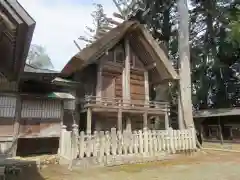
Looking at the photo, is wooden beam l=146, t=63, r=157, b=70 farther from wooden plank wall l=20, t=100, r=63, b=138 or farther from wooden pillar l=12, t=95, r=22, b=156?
wooden pillar l=12, t=95, r=22, b=156

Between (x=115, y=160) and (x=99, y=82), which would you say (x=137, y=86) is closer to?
(x=99, y=82)

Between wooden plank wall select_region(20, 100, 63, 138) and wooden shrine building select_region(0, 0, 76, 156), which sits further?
wooden plank wall select_region(20, 100, 63, 138)

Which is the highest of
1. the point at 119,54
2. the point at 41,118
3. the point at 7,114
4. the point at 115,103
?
the point at 119,54

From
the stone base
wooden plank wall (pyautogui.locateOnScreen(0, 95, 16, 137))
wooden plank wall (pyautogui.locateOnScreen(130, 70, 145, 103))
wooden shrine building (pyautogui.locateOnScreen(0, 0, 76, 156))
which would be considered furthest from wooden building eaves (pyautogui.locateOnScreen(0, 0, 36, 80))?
wooden plank wall (pyautogui.locateOnScreen(130, 70, 145, 103))

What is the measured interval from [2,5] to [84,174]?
5.78m

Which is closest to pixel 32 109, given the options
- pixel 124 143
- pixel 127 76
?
pixel 124 143

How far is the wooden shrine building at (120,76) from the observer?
14.1 meters

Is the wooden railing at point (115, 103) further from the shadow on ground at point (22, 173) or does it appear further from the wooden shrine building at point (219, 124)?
the wooden shrine building at point (219, 124)

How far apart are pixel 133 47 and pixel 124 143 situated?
908 centimetres

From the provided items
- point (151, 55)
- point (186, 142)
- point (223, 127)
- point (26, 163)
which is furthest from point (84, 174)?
point (223, 127)

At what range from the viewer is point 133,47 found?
1725 cm

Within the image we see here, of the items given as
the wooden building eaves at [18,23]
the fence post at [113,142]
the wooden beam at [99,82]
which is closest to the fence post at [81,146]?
the fence post at [113,142]

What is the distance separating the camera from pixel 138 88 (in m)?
17.0

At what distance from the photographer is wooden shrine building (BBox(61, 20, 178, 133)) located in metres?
14.1
